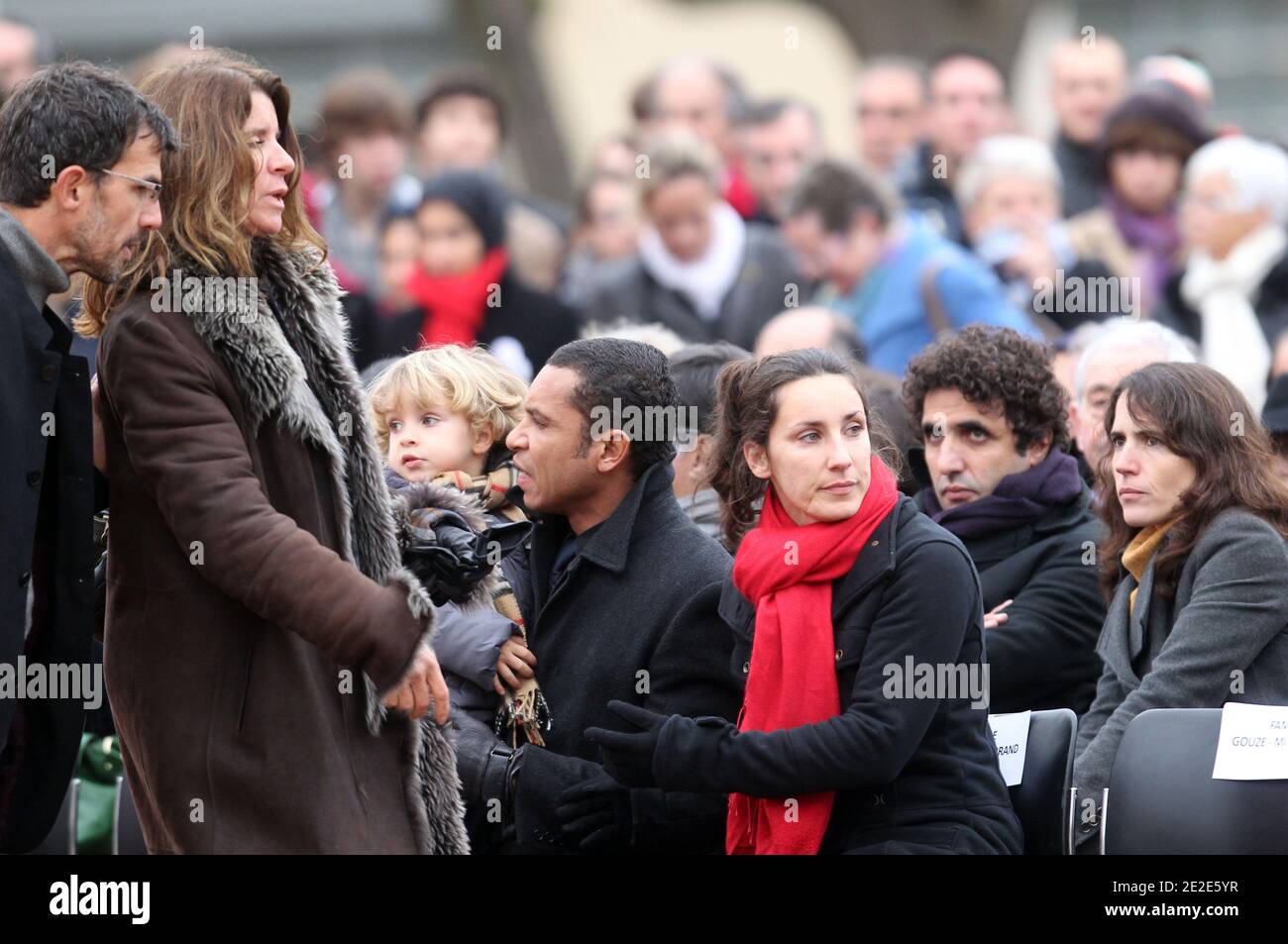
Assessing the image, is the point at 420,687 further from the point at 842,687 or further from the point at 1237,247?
the point at 1237,247

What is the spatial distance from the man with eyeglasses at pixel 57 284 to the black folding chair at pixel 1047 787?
221cm

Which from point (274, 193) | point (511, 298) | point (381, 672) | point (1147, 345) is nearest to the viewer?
point (381, 672)

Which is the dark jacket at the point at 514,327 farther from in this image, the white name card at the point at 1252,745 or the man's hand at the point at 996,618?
the white name card at the point at 1252,745

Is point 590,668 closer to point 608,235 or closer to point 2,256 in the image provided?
point 2,256

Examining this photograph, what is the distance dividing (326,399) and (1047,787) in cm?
195

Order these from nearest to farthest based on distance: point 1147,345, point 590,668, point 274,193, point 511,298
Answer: point 274,193
point 590,668
point 1147,345
point 511,298

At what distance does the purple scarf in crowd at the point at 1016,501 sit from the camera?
5324 mm

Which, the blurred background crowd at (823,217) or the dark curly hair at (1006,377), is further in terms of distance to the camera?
the blurred background crowd at (823,217)

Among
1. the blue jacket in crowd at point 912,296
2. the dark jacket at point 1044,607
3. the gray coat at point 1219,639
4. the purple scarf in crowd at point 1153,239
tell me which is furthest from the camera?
the purple scarf in crowd at point 1153,239
